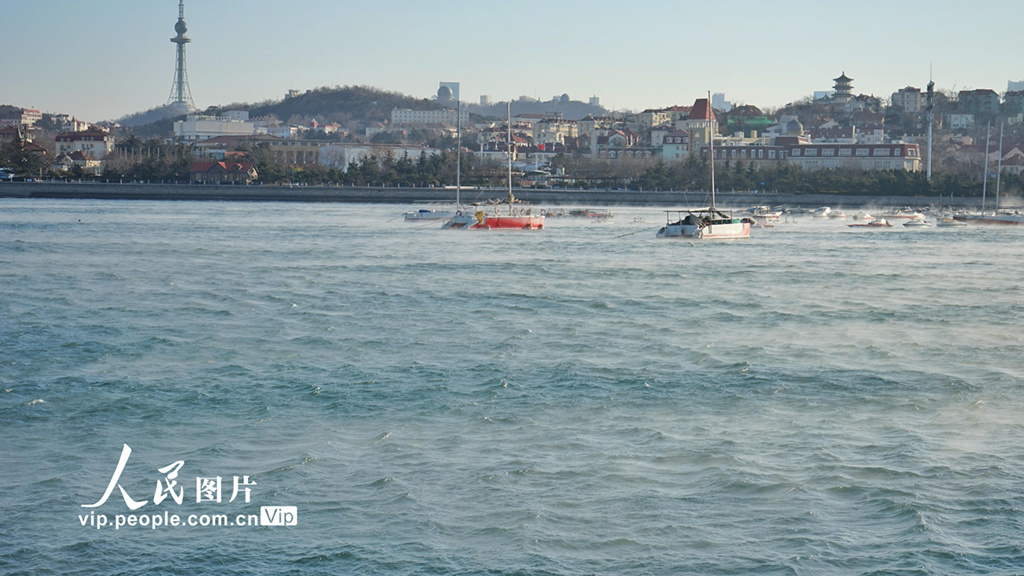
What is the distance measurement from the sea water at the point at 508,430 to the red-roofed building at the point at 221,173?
7062 centimetres

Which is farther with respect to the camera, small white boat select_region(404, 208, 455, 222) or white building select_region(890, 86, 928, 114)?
white building select_region(890, 86, 928, 114)

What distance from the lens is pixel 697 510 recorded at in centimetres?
941

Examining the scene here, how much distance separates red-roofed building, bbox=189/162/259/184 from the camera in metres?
94.6

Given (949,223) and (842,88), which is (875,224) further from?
(842,88)

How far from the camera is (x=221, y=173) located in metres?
95.2

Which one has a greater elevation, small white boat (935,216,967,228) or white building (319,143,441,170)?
white building (319,143,441,170)

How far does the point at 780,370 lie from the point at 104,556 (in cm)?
997

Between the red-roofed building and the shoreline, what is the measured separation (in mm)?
8005

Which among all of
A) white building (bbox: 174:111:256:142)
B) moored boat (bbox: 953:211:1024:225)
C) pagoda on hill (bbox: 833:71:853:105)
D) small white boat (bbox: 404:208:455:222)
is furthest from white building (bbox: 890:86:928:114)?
small white boat (bbox: 404:208:455:222)

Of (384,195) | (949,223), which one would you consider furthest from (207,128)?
(949,223)

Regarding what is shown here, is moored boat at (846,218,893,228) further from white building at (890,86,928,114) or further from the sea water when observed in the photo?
white building at (890,86,928,114)

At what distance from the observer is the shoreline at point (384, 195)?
270ft

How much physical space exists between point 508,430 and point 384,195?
73.6 m

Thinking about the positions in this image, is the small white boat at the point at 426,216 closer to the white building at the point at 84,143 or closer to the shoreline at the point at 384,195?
the shoreline at the point at 384,195
